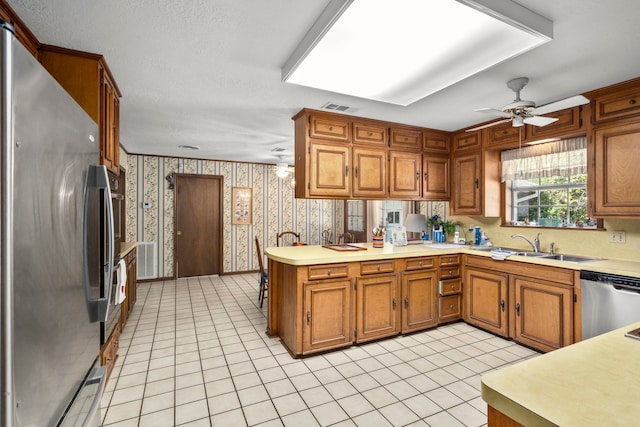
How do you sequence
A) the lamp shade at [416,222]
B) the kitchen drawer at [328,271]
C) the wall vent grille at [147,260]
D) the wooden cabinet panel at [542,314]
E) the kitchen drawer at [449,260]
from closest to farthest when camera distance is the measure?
the wooden cabinet panel at [542,314] → the kitchen drawer at [328,271] → the kitchen drawer at [449,260] → the lamp shade at [416,222] → the wall vent grille at [147,260]

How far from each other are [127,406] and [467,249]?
3.53 meters

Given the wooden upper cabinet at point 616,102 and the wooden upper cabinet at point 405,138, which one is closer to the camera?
the wooden upper cabinet at point 616,102

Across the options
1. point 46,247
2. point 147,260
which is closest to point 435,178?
point 46,247

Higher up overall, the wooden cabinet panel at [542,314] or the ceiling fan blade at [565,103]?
the ceiling fan blade at [565,103]

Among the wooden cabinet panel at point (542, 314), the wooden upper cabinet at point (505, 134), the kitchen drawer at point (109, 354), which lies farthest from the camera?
the wooden upper cabinet at point (505, 134)

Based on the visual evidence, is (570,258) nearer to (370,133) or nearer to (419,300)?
(419,300)

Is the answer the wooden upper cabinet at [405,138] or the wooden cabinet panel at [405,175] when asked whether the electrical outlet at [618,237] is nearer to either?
the wooden cabinet panel at [405,175]

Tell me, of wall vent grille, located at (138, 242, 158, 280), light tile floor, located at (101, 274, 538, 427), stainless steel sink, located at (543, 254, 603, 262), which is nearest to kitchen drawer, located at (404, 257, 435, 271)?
light tile floor, located at (101, 274, 538, 427)

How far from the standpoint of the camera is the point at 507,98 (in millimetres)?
2975

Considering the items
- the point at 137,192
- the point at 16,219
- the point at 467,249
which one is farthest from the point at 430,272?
the point at 137,192

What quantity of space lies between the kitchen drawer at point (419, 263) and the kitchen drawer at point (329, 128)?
4.94 ft

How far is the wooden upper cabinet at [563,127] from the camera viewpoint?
117 inches

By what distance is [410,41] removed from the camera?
1791mm

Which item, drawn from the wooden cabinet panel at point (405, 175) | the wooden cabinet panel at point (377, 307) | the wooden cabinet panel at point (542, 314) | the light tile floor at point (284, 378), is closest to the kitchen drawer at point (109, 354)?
the light tile floor at point (284, 378)
